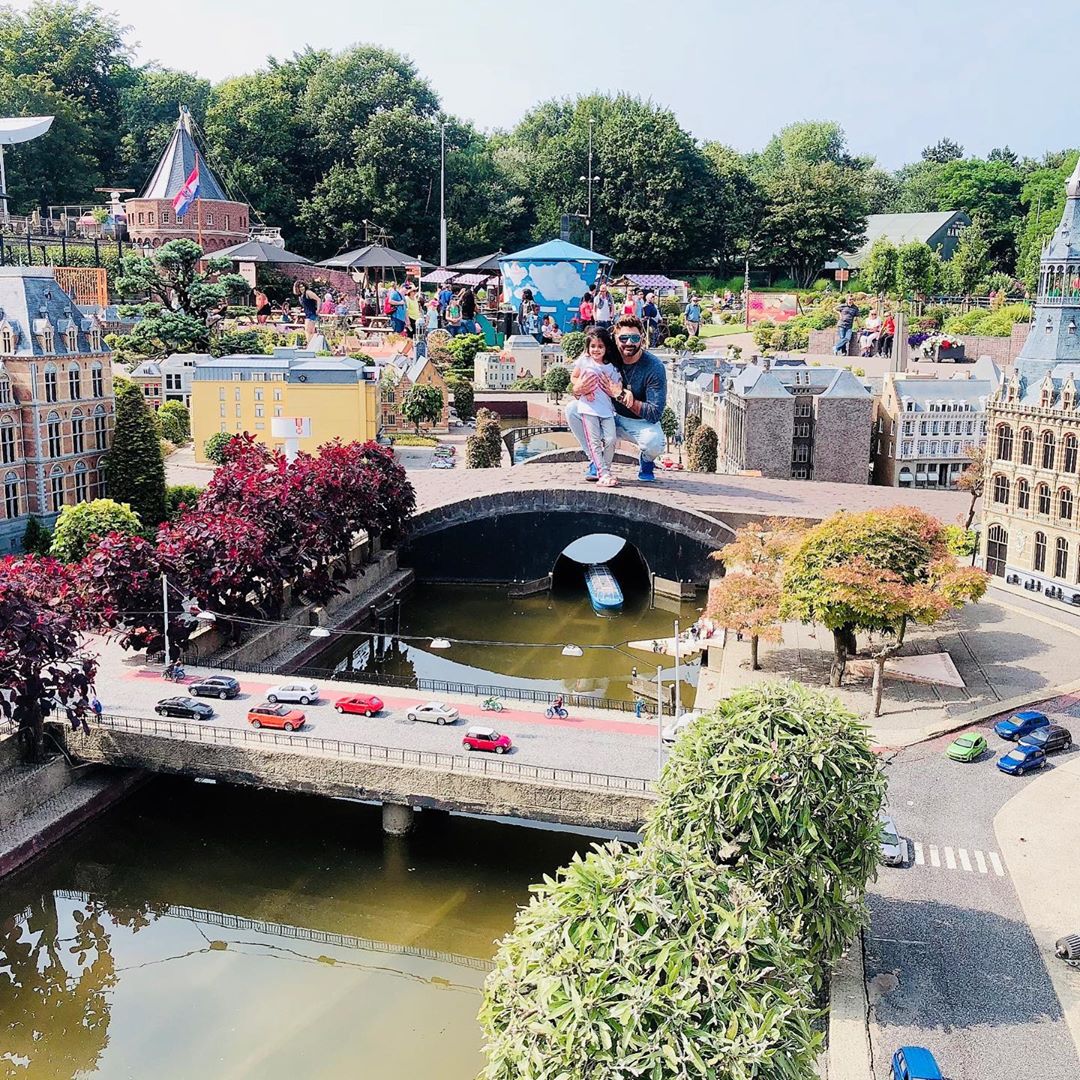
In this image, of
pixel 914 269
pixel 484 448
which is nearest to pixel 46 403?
pixel 484 448

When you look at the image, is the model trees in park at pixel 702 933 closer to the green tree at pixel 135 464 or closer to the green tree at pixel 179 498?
the green tree at pixel 135 464

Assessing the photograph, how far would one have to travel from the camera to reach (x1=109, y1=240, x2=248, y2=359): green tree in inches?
3615

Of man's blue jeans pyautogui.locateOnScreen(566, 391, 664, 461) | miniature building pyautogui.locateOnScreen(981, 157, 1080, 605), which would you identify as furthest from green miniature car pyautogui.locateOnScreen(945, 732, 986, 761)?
man's blue jeans pyautogui.locateOnScreen(566, 391, 664, 461)

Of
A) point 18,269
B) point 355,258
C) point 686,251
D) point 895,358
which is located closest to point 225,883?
point 18,269

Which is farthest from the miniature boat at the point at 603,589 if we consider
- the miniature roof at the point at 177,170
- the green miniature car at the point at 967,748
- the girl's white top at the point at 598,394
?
the miniature roof at the point at 177,170

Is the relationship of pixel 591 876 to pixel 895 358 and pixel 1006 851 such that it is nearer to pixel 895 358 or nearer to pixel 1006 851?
pixel 1006 851

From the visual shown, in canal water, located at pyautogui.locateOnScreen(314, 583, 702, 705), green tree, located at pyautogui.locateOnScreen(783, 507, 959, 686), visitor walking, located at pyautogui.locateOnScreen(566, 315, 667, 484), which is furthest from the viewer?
visitor walking, located at pyautogui.locateOnScreen(566, 315, 667, 484)

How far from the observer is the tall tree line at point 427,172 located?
5177 inches

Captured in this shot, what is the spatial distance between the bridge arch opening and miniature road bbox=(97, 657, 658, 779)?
24.6 meters

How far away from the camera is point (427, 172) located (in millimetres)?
134625

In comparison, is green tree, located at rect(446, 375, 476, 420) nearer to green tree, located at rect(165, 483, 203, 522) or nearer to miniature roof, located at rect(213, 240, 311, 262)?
miniature roof, located at rect(213, 240, 311, 262)

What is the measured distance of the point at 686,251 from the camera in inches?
5453

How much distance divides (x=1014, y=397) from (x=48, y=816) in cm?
4287

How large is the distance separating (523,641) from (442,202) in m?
82.1
